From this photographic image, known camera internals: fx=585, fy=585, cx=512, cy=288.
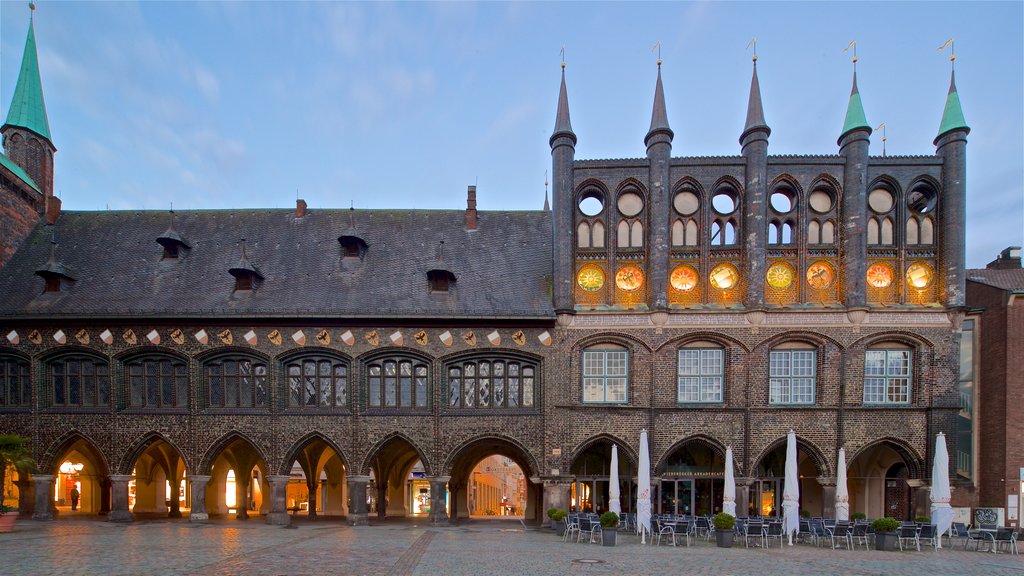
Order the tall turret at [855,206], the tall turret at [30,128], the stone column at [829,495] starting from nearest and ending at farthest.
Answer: the stone column at [829,495] → the tall turret at [855,206] → the tall turret at [30,128]

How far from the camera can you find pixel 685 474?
22.8 m

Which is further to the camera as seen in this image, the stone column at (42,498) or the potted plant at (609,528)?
the stone column at (42,498)

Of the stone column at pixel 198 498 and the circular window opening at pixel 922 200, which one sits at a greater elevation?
the circular window opening at pixel 922 200

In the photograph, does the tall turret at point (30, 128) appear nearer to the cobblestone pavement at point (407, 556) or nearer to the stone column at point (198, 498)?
the stone column at point (198, 498)

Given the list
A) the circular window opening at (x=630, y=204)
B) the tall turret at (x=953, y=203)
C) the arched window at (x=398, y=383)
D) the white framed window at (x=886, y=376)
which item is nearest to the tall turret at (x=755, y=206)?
the circular window opening at (x=630, y=204)

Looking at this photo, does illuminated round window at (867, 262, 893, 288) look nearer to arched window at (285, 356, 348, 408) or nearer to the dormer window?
the dormer window

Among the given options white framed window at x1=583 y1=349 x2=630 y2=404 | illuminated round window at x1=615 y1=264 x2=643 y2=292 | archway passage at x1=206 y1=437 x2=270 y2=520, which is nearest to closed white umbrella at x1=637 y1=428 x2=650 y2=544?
white framed window at x1=583 y1=349 x2=630 y2=404

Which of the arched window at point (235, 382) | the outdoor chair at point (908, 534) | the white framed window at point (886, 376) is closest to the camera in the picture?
the outdoor chair at point (908, 534)

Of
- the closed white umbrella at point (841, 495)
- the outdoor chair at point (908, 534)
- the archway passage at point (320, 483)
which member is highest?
the closed white umbrella at point (841, 495)

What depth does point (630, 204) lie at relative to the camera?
2334 centimetres

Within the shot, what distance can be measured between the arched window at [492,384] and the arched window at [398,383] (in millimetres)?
1102

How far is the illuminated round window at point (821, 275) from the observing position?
2252 centimetres

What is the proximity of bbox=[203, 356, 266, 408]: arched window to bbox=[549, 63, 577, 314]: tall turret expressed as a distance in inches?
471

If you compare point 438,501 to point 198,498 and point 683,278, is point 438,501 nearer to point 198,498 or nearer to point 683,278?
point 198,498
